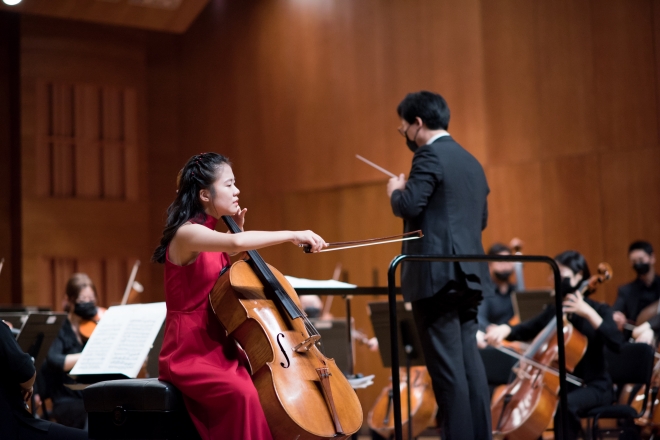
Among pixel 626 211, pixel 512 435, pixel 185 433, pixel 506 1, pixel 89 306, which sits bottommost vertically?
pixel 512 435

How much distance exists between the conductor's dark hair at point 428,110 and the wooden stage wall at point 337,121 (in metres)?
3.83

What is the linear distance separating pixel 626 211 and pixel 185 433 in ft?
16.5

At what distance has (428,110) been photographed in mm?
3324

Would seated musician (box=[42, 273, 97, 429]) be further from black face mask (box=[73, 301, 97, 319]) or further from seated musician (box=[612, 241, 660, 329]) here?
seated musician (box=[612, 241, 660, 329])

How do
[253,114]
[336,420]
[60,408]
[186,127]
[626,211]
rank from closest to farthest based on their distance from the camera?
[336,420], [60,408], [626,211], [253,114], [186,127]

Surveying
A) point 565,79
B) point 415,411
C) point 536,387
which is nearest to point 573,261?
point 536,387

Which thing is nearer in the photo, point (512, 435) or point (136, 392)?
point (136, 392)

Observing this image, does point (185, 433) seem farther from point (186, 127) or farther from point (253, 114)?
point (186, 127)

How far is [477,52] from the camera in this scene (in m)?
7.39

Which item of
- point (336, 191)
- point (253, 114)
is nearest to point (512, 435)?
point (336, 191)

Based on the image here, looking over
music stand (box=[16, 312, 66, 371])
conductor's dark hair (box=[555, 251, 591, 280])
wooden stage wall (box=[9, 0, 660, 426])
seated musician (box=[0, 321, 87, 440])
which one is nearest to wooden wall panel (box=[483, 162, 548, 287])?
wooden stage wall (box=[9, 0, 660, 426])

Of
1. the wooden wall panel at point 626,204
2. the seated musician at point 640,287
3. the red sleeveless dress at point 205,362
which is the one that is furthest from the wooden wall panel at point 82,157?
the red sleeveless dress at point 205,362

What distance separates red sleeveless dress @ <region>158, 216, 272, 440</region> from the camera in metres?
2.38

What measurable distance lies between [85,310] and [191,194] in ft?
8.32
